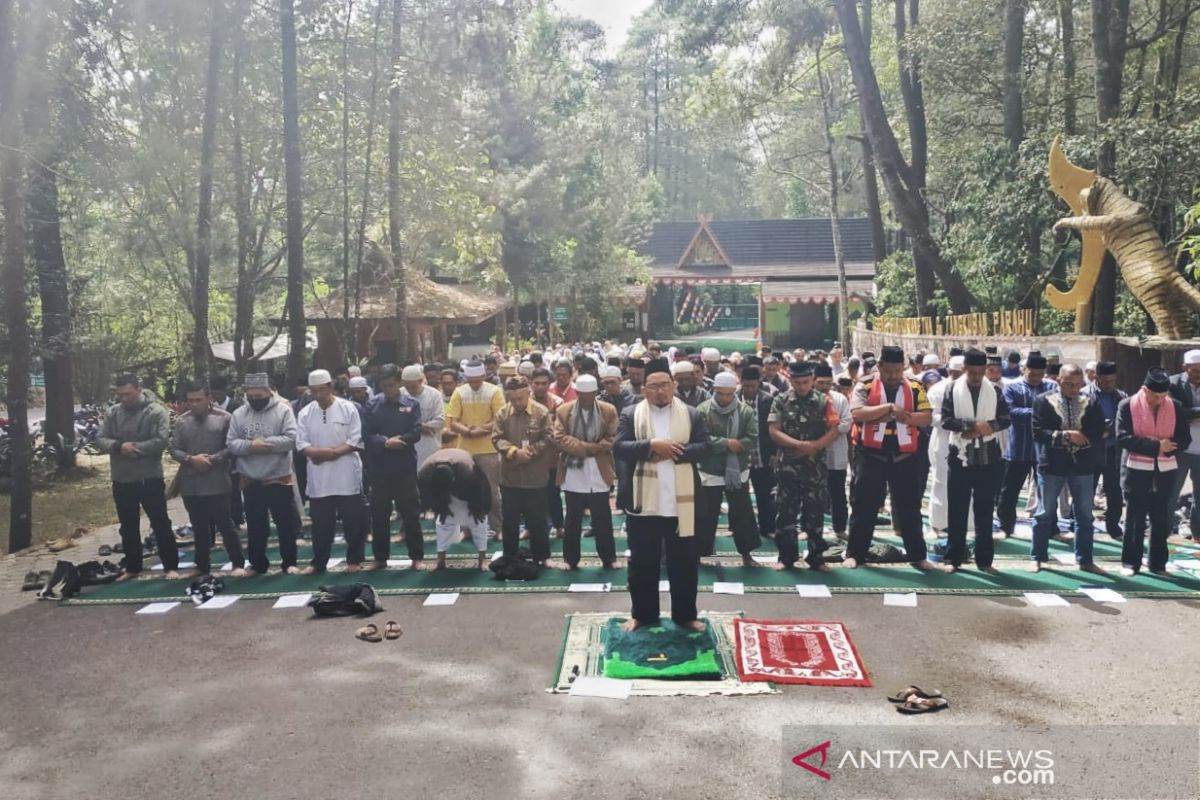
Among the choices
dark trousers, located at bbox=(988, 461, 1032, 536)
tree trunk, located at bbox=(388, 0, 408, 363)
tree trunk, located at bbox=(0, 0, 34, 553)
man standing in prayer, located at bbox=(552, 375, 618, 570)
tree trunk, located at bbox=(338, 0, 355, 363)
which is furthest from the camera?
tree trunk, located at bbox=(388, 0, 408, 363)

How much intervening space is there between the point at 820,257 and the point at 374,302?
83.6 ft

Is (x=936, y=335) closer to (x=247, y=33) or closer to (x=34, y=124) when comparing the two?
(x=247, y=33)

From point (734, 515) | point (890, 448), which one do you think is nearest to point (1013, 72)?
point (890, 448)

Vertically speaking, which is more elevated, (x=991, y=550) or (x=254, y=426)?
(x=254, y=426)

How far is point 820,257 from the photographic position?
146 ft

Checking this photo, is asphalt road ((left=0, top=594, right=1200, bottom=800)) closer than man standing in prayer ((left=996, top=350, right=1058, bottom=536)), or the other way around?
asphalt road ((left=0, top=594, right=1200, bottom=800))

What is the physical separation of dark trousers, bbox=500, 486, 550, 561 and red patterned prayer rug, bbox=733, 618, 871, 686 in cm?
237

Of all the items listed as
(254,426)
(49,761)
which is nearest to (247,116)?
(254,426)

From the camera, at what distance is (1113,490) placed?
9.05 metres

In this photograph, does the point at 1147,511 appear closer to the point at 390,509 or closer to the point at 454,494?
the point at 454,494

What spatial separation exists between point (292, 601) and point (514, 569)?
1.83m

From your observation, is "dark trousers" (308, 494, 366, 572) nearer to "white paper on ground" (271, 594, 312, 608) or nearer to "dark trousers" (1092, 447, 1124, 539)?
"white paper on ground" (271, 594, 312, 608)

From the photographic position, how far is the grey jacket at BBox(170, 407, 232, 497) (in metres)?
8.66

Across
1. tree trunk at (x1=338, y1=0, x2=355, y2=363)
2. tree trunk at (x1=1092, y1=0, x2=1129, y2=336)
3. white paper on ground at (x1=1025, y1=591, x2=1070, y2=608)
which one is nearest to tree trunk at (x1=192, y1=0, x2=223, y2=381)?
tree trunk at (x1=338, y1=0, x2=355, y2=363)
